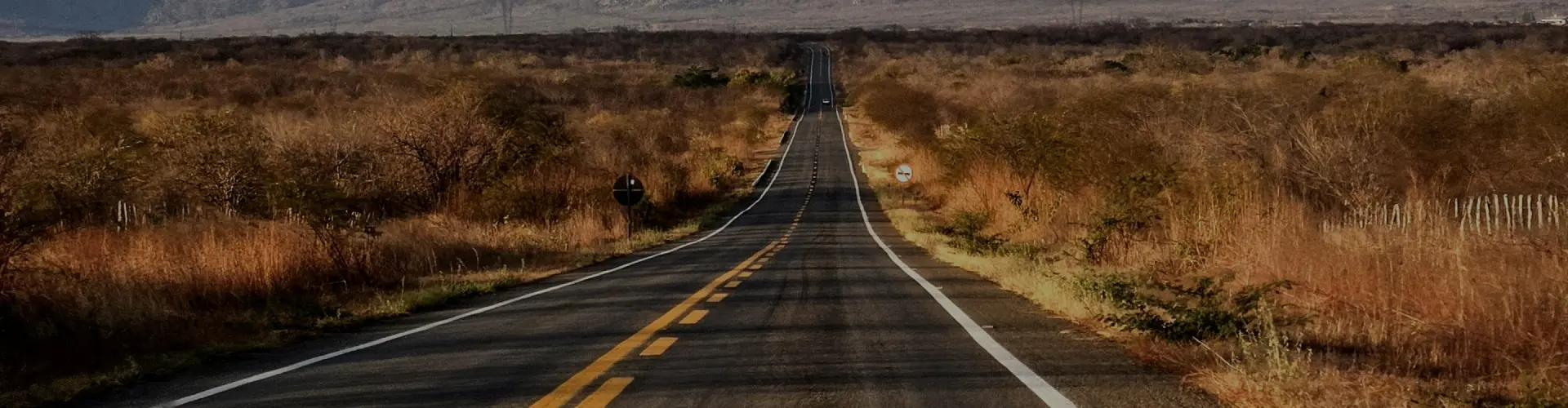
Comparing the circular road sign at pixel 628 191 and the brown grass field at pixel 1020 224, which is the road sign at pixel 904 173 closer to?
the brown grass field at pixel 1020 224

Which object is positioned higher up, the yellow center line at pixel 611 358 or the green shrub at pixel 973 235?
the yellow center line at pixel 611 358

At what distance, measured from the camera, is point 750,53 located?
165 meters

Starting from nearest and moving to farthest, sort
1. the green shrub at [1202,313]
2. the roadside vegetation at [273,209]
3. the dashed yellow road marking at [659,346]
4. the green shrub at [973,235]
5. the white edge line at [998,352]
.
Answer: the white edge line at [998,352], the green shrub at [1202,313], the dashed yellow road marking at [659,346], the roadside vegetation at [273,209], the green shrub at [973,235]

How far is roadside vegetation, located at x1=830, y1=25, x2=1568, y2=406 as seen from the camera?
713 centimetres

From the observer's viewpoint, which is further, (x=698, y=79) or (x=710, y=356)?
(x=698, y=79)

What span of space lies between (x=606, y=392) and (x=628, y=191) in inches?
953

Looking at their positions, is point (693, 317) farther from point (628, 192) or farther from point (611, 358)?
point (628, 192)

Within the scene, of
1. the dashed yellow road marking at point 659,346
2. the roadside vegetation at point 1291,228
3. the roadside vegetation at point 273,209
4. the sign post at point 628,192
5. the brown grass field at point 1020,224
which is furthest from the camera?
the sign post at point 628,192

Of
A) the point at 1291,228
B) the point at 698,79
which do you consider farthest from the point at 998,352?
the point at 698,79

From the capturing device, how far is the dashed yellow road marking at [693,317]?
1092 cm

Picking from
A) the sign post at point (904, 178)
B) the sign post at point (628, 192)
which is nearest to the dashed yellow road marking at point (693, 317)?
the sign post at point (628, 192)

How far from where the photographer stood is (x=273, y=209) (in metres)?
18.2

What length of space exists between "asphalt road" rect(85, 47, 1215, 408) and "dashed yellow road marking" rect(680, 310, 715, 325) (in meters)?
0.02

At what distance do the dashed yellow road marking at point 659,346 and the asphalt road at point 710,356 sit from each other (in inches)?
1.1
